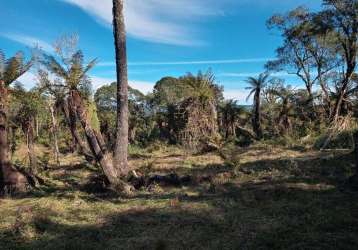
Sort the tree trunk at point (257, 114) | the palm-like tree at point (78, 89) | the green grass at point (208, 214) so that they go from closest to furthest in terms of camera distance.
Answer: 1. the green grass at point (208, 214)
2. the palm-like tree at point (78, 89)
3. the tree trunk at point (257, 114)

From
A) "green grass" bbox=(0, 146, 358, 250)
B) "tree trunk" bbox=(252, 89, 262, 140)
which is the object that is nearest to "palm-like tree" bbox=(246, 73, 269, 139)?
"tree trunk" bbox=(252, 89, 262, 140)

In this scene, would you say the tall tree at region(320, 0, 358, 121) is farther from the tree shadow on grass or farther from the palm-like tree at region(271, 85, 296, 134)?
the tree shadow on grass

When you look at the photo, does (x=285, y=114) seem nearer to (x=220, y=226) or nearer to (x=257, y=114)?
(x=257, y=114)

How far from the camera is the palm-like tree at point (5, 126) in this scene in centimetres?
1266

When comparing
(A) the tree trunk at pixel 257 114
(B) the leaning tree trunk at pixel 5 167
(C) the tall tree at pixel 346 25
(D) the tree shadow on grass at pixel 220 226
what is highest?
(C) the tall tree at pixel 346 25

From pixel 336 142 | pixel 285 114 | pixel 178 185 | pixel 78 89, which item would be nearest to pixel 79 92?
pixel 78 89

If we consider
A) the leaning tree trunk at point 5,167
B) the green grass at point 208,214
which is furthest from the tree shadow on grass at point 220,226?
the leaning tree trunk at point 5,167

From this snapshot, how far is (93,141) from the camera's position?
12.0 meters

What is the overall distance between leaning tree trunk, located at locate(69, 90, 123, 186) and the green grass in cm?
71

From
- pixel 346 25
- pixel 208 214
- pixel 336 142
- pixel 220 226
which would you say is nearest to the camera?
pixel 220 226

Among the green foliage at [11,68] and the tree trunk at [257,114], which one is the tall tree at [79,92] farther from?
the tree trunk at [257,114]

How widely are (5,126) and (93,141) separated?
315 centimetres

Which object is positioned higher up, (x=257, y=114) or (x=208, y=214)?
(x=257, y=114)

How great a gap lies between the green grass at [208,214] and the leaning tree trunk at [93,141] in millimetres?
709
